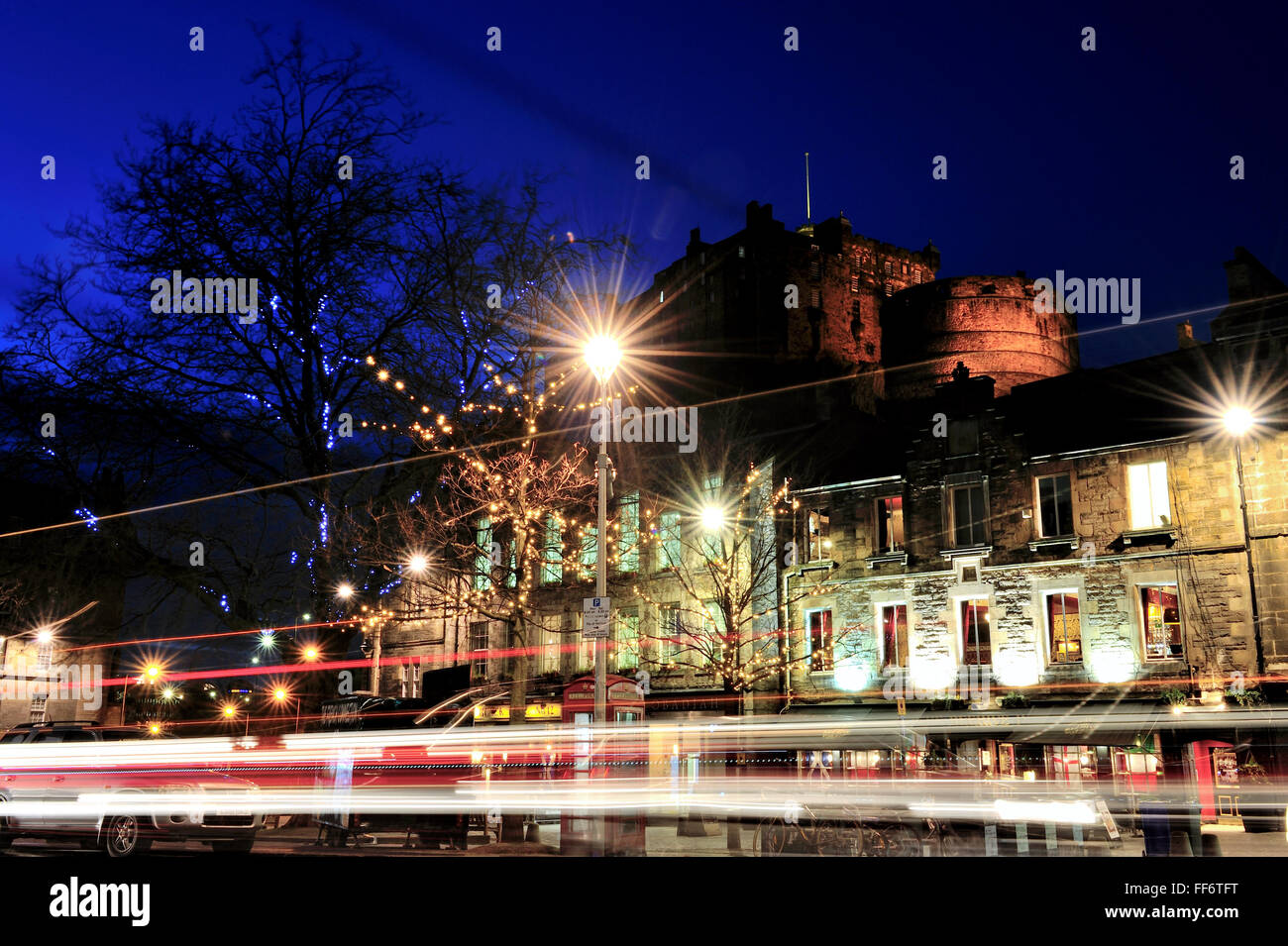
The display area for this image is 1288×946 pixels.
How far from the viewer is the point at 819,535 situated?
3350 cm

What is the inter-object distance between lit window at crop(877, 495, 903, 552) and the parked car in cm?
2058

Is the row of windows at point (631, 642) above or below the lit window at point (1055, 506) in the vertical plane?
below

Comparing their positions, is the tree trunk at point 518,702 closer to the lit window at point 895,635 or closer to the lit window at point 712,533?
the lit window at point 712,533

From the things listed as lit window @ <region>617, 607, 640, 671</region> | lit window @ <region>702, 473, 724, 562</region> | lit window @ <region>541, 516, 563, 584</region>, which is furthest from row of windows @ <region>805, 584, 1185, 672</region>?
lit window @ <region>541, 516, 563, 584</region>

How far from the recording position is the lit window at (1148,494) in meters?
27.3

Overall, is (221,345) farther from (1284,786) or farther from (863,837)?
(1284,786)

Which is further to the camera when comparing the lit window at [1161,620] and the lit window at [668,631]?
the lit window at [668,631]

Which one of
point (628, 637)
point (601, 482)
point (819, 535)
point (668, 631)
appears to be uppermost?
point (819, 535)

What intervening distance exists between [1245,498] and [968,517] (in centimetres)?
722

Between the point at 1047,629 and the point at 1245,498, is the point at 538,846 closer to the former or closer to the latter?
the point at 1047,629

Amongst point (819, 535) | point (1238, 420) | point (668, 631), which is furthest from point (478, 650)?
point (1238, 420)

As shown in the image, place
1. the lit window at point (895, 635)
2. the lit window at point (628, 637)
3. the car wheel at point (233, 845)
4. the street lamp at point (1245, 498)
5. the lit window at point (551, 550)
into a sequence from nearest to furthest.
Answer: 1. the car wheel at point (233, 845)
2. the street lamp at point (1245, 498)
3. the lit window at point (551, 550)
4. the lit window at point (895, 635)
5. the lit window at point (628, 637)

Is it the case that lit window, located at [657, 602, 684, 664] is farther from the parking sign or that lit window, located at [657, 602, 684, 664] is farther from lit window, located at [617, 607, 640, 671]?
the parking sign

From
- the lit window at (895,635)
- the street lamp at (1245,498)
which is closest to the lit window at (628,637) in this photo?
→ the lit window at (895,635)
